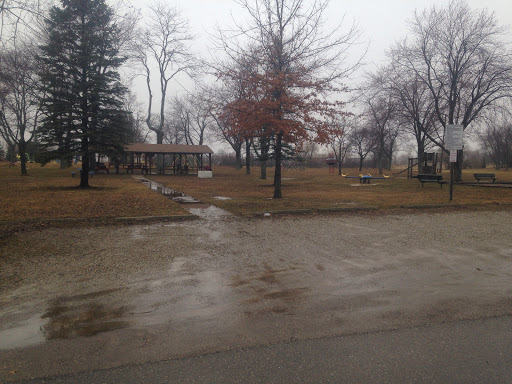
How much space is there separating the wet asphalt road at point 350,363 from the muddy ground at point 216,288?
15cm

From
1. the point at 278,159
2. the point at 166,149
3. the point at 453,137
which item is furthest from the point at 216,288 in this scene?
the point at 166,149

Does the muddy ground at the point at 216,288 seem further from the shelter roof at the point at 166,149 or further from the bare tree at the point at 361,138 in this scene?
the bare tree at the point at 361,138

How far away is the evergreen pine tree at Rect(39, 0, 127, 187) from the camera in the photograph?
17.2 meters

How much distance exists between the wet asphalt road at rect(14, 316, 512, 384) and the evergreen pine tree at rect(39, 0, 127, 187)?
1699 cm

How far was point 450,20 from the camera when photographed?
24484 mm

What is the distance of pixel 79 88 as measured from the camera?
17.5m

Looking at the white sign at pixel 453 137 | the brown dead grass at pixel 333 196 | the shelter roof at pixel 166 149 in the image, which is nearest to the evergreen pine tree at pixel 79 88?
the brown dead grass at pixel 333 196

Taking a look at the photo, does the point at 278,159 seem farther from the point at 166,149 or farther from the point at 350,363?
the point at 166,149

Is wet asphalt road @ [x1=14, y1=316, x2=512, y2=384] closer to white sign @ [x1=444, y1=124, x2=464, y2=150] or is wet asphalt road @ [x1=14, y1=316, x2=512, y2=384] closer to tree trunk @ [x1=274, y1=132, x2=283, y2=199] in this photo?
tree trunk @ [x1=274, y1=132, x2=283, y2=199]

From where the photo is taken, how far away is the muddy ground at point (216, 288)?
124 inches

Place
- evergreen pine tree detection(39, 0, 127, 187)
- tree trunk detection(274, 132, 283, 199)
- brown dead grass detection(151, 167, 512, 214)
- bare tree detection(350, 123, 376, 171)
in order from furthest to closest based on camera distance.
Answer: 1. bare tree detection(350, 123, 376, 171)
2. evergreen pine tree detection(39, 0, 127, 187)
3. tree trunk detection(274, 132, 283, 199)
4. brown dead grass detection(151, 167, 512, 214)

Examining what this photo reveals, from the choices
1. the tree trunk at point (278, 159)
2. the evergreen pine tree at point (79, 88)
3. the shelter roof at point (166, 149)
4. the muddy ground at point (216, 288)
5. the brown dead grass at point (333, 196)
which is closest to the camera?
the muddy ground at point (216, 288)

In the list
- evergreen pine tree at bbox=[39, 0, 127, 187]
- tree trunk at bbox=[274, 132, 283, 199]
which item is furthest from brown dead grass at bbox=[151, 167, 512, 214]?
evergreen pine tree at bbox=[39, 0, 127, 187]

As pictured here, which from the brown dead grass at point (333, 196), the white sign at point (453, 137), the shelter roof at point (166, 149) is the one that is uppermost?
the shelter roof at point (166, 149)
